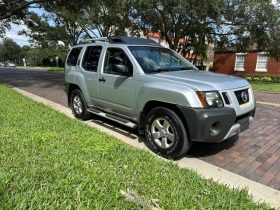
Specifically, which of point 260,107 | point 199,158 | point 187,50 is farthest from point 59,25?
point 199,158

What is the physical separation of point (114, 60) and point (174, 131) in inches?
87.4

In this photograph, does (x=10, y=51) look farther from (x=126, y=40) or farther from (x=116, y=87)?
(x=116, y=87)

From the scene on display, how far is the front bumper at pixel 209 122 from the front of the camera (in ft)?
13.7

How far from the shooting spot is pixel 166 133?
15.5 feet

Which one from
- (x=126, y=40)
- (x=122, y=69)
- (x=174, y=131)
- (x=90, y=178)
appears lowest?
(x=90, y=178)

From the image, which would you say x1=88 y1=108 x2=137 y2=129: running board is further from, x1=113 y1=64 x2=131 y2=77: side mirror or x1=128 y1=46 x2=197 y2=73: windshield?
x1=128 y1=46 x2=197 y2=73: windshield

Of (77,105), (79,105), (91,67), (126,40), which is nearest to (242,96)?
(126,40)

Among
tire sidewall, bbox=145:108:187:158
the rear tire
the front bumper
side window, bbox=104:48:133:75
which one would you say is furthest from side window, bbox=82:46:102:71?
the front bumper

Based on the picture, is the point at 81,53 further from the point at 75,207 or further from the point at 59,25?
the point at 59,25

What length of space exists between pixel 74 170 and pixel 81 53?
13.2ft

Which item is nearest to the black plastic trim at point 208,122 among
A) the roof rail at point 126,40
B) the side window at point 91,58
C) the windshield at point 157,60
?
the windshield at point 157,60

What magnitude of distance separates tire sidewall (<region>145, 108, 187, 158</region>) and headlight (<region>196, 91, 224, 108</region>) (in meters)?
0.50

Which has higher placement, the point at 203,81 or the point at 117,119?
the point at 203,81

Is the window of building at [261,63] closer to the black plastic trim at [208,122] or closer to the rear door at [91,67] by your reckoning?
the rear door at [91,67]
